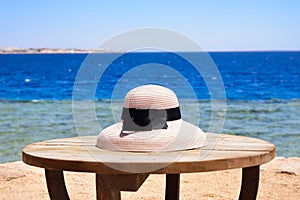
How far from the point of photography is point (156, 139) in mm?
2742

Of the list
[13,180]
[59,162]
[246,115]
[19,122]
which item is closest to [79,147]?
[59,162]

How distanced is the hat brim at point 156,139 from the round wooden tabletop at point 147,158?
44mm

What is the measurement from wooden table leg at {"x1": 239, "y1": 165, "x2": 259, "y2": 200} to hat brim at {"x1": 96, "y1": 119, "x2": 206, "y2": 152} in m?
→ 0.49

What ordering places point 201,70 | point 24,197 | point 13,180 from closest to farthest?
point 201,70
point 24,197
point 13,180

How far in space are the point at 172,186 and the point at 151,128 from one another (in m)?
1.24

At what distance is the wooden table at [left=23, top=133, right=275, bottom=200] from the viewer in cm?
247

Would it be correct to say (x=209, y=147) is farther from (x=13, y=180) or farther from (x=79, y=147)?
(x=13, y=180)

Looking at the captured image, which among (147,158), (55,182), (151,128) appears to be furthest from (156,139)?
(55,182)

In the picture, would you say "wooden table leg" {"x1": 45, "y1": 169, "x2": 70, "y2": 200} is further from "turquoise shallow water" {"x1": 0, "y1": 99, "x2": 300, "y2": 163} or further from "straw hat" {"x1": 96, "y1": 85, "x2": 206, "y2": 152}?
"turquoise shallow water" {"x1": 0, "y1": 99, "x2": 300, "y2": 163}

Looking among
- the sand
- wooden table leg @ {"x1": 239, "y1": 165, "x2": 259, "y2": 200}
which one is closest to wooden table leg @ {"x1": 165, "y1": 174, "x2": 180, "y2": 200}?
wooden table leg @ {"x1": 239, "y1": 165, "x2": 259, "y2": 200}

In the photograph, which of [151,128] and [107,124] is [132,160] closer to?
[151,128]

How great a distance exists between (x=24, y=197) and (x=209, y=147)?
2.58m

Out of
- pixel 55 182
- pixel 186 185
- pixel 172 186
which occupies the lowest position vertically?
pixel 186 185

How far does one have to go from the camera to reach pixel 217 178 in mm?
5668
